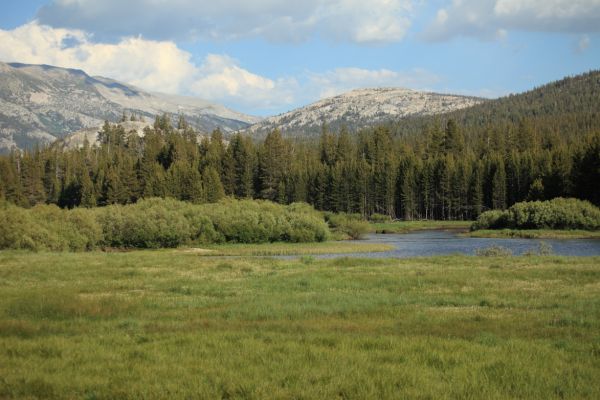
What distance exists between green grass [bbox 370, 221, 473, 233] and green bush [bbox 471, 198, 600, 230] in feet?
71.2

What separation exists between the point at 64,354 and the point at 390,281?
59.3 feet

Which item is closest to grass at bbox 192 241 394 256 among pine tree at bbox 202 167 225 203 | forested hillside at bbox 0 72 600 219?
pine tree at bbox 202 167 225 203

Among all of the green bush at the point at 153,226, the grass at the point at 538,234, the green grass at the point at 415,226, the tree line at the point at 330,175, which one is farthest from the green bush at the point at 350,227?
the tree line at the point at 330,175

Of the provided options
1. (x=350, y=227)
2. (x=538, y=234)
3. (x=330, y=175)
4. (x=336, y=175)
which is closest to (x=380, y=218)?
(x=336, y=175)

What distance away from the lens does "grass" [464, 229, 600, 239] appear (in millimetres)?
86875

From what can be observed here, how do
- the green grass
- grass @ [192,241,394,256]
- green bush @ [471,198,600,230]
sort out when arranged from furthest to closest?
the green grass → green bush @ [471,198,600,230] → grass @ [192,241,394,256]

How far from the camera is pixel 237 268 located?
38.2 meters

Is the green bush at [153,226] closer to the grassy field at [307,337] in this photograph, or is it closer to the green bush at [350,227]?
the green bush at [350,227]

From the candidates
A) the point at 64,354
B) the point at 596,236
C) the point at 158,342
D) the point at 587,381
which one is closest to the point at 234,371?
the point at 158,342

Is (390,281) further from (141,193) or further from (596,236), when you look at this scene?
(141,193)

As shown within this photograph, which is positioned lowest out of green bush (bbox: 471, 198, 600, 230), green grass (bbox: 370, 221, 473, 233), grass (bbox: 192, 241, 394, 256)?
grass (bbox: 192, 241, 394, 256)

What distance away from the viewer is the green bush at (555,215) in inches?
3649

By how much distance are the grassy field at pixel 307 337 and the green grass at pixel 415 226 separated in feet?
288

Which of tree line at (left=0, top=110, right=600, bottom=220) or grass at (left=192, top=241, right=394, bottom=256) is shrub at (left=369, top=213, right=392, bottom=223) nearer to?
tree line at (left=0, top=110, right=600, bottom=220)
